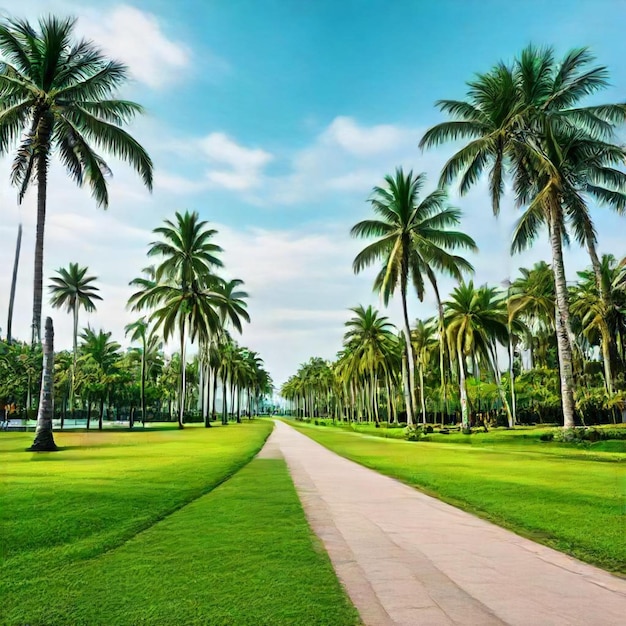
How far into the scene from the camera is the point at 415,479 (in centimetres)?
1267

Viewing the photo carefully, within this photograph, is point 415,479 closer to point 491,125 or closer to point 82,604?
point 82,604

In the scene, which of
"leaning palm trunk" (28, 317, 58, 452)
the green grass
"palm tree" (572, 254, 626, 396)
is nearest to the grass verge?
the green grass

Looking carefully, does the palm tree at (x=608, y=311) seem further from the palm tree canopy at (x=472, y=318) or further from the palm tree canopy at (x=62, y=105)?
the palm tree canopy at (x=62, y=105)

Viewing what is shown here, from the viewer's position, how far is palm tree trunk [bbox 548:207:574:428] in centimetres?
2100

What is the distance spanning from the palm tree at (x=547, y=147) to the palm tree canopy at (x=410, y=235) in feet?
18.6

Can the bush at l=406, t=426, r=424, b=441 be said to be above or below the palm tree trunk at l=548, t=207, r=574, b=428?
→ below

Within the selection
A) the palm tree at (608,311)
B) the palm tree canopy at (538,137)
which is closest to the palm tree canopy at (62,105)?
the palm tree canopy at (538,137)

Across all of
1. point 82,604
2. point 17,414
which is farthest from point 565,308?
point 17,414

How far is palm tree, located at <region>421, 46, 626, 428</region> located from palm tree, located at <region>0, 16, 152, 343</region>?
48.1 ft

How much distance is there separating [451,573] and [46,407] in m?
19.1

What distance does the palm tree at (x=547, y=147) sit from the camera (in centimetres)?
2175

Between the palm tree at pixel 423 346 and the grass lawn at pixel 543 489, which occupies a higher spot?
→ the palm tree at pixel 423 346

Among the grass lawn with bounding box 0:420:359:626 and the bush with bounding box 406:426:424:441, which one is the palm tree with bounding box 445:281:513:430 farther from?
the grass lawn with bounding box 0:420:359:626

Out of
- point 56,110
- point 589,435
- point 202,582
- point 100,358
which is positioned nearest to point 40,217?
point 56,110
